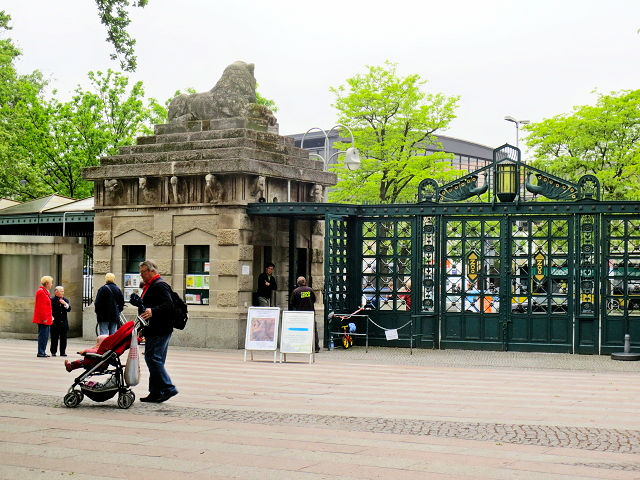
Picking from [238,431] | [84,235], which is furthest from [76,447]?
[84,235]

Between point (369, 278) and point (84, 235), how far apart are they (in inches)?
374

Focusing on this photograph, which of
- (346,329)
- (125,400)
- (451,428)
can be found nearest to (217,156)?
(346,329)

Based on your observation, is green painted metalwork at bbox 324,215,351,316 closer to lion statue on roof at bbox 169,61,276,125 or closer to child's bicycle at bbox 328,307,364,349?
child's bicycle at bbox 328,307,364,349

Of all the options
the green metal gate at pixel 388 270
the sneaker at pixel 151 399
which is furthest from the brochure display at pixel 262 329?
the sneaker at pixel 151 399

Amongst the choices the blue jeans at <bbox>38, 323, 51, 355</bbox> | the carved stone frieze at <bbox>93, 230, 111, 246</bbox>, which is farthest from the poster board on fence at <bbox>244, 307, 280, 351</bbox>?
the carved stone frieze at <bbox>93, 230, 111, 246</bbox>

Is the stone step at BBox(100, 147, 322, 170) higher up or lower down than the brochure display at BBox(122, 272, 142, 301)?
higher up

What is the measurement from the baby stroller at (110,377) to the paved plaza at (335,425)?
16cm

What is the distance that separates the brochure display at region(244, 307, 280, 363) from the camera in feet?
61.7

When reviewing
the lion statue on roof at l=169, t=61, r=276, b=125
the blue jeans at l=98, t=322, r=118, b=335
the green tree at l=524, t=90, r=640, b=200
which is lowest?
the blue jeans at l=98, t=322, r=118, b=335

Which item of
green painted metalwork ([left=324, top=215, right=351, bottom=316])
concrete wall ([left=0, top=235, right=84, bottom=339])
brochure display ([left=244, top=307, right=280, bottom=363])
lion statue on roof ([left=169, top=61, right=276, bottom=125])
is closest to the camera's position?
brochure display ([left=244, top=307, right=280, bottom=363])

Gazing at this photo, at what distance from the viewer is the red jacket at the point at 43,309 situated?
19.9 metres

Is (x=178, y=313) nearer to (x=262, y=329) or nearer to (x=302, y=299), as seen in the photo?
(x=262, y=329)

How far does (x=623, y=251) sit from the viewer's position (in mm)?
20469

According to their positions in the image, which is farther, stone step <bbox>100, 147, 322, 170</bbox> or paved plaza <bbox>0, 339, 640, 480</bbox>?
stone step <bbox>100, 147, 322, 170</bbox>
